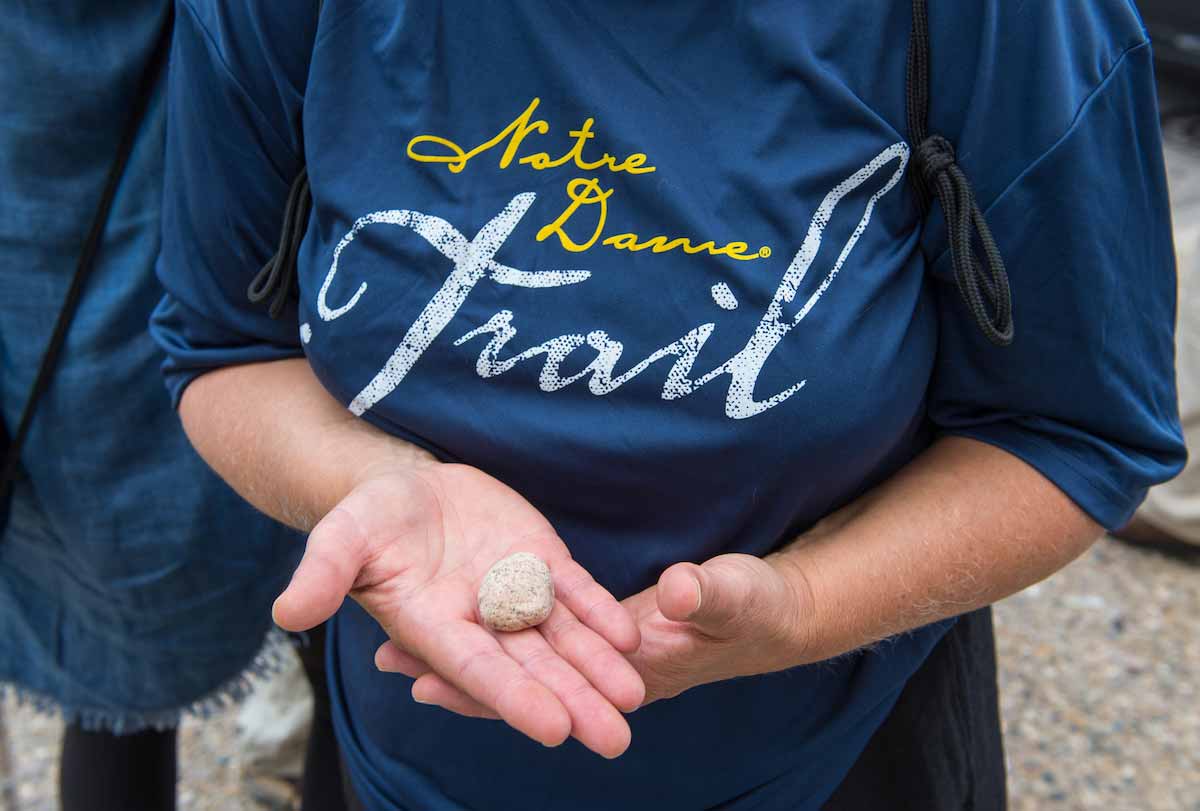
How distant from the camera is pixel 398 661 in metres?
0.94

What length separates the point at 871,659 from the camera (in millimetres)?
1125

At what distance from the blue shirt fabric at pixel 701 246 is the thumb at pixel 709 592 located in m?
0.13

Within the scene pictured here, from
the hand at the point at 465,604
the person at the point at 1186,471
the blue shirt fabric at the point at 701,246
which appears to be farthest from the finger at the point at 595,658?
the person at the point at 1186,471

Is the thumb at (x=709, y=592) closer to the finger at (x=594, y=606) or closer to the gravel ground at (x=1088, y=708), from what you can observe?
the finger at (x=594, y=606)

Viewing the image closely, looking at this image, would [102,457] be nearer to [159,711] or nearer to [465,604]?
[159,711]

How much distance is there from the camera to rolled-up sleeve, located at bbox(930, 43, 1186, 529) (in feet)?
3.07

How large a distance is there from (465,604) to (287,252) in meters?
0.40

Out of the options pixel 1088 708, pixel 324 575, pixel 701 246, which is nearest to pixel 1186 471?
pixel 1088 708

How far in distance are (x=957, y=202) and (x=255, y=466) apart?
0.76 metres

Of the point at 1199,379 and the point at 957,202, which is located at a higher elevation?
the point at 957,202

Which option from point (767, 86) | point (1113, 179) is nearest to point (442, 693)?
point (767, 86)

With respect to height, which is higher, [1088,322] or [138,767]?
[1088,322]

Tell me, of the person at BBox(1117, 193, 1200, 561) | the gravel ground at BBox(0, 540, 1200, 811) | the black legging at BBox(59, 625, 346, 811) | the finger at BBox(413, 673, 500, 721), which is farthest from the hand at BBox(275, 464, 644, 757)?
the person at BBox(1117, 193, 1200, 561)

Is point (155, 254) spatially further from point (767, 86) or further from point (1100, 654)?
point (1100, 654)
